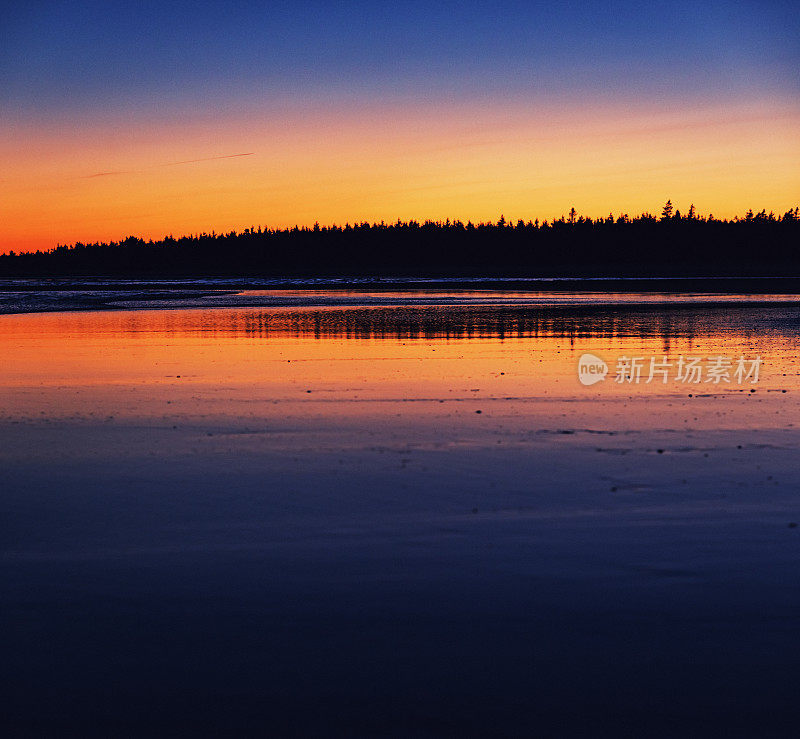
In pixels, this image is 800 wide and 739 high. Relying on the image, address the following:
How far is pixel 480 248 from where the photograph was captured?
6919 inches

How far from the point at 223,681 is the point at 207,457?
4478 mm

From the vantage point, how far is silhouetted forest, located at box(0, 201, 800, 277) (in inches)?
6166

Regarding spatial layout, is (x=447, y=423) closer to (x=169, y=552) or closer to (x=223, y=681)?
(x=169, y=552)

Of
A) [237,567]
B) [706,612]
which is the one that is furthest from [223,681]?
[706,612]

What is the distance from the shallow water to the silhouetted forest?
139 metres

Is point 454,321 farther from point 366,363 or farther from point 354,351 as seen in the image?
point 366,363

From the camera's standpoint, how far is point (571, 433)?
9.20 metres

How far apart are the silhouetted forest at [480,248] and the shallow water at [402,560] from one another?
139263 mm

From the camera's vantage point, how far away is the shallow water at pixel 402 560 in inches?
150

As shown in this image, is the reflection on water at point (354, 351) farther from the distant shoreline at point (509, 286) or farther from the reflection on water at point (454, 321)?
the distant shoreline at point (509, 286)

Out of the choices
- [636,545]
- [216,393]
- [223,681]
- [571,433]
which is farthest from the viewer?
[216,393]

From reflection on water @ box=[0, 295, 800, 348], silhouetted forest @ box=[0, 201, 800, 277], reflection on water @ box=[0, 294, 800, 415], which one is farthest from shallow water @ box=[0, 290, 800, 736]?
silhouetted forest @ box=[0, 201, 800, 277]

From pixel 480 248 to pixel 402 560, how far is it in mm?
173632

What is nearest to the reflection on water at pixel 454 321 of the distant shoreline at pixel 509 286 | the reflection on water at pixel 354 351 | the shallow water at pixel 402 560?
the reflection on water at pixel 354 351
